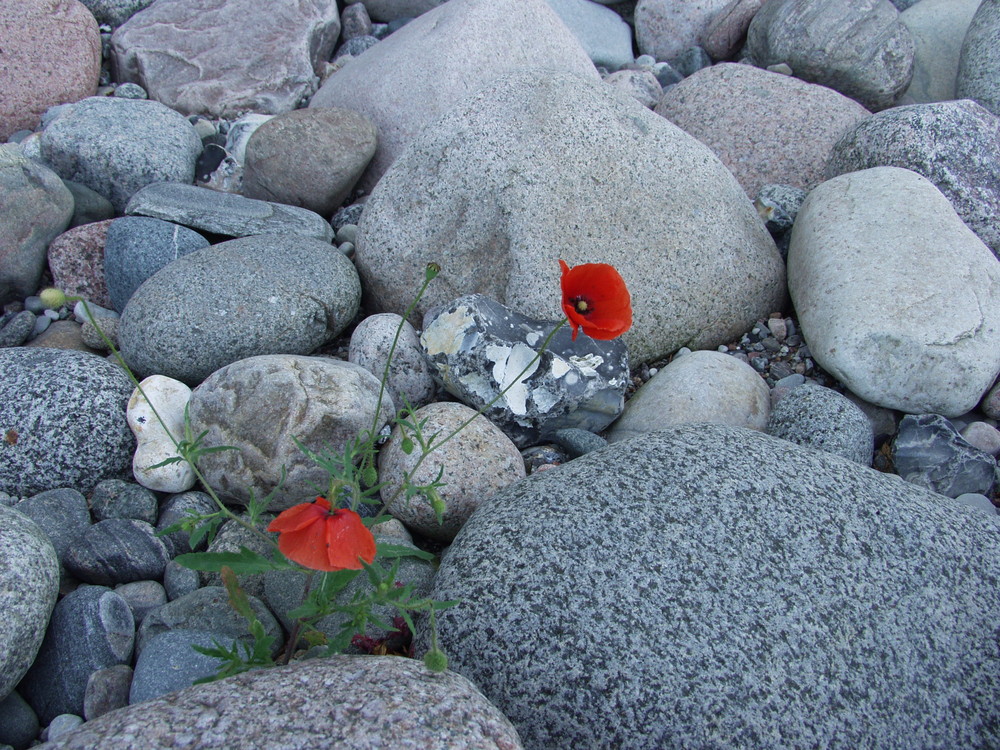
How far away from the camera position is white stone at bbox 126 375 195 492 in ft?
9.26

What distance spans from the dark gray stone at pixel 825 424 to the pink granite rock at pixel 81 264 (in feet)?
10.8

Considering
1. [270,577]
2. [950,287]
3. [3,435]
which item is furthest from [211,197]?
[950,287]

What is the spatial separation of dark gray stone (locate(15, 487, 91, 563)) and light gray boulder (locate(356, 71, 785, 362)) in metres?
1.64

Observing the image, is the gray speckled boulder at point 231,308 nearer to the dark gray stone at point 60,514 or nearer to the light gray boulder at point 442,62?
the dark gray stone at point 60,514

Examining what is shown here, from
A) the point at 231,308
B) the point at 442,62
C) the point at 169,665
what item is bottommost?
the point at 169,665

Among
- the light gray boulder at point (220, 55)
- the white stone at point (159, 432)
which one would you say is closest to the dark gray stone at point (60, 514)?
the white stone at point (159, 432)

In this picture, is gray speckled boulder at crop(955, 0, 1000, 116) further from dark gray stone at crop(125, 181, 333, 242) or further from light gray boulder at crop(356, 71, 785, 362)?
dark gray stone at crop(125, 181, 333, 242)

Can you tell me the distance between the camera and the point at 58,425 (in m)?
2.85

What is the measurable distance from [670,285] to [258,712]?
2.66 metres

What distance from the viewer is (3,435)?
2801 mm

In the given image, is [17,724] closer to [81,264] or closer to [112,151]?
[81,264]

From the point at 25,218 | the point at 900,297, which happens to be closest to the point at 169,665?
the point at 25,218

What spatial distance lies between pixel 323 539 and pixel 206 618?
1076 mm

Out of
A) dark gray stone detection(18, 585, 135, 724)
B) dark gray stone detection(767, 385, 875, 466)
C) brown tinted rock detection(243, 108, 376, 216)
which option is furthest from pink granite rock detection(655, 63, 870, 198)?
dark gray stone detection(18, 585, 135, 724)
